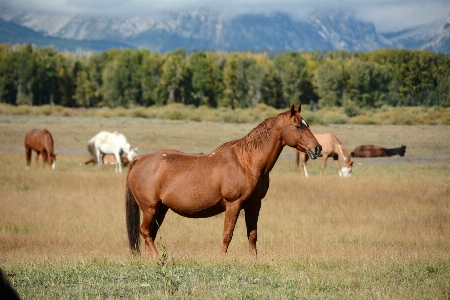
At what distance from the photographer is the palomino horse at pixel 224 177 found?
998 centimetres

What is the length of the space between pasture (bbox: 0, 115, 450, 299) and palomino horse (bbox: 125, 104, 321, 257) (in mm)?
751

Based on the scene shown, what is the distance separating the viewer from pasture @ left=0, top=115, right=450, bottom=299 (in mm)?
7676

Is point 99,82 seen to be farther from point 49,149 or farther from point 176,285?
point 176,285

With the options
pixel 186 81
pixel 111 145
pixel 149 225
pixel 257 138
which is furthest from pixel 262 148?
pixel 186 81

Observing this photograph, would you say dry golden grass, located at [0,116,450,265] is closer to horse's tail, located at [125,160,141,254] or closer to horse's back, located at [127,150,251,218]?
horse's tail, located at [125,160,141,254]

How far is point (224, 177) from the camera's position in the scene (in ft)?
32.8

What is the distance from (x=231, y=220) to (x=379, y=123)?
56754mm

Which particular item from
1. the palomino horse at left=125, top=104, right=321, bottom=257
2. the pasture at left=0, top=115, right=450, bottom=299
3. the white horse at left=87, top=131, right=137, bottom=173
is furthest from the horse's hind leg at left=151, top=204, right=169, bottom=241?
the white horse at left=87, top=131, right=137, bottom=173

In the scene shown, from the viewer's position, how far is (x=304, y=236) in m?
14.0

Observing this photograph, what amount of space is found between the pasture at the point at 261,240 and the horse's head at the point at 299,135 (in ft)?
5.49

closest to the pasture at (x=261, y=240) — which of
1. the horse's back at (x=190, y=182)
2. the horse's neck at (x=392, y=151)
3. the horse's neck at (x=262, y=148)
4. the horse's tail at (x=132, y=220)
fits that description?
the horse's tail at (x=132, y=220)

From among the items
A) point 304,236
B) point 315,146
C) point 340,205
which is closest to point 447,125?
point 340,205

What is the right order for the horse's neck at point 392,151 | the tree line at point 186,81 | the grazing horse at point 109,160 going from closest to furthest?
the grazing horse at point 109,160 → the horse's neck at point 392,151 → the tree line at point 186,81

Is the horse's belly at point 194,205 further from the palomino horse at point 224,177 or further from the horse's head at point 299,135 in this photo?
the horse's head at point 299,135
